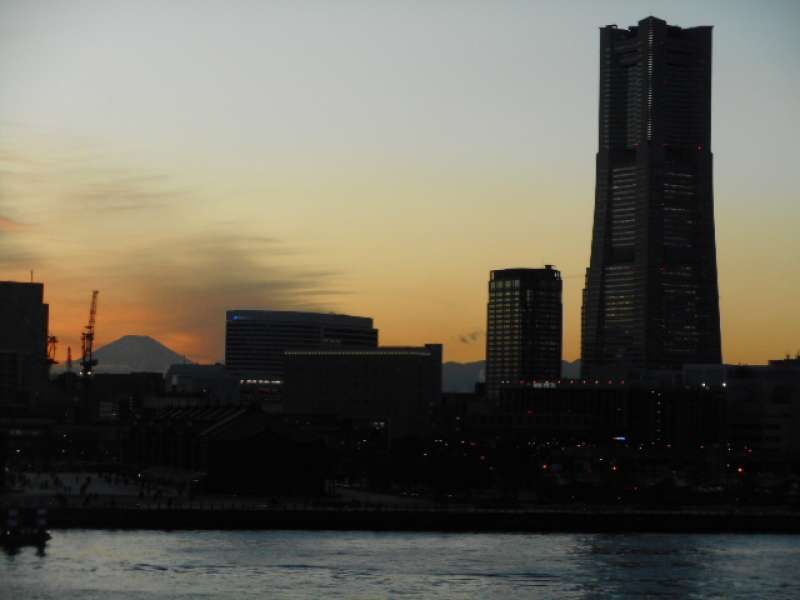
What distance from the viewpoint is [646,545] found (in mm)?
104500

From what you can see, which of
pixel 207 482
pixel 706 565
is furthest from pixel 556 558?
pixel 207 482

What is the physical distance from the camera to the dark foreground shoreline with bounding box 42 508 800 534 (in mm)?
107062

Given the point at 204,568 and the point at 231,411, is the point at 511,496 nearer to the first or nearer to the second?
the point at 231,411

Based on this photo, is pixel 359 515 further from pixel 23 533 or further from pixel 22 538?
pixel 22 538

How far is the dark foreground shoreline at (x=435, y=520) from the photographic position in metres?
107

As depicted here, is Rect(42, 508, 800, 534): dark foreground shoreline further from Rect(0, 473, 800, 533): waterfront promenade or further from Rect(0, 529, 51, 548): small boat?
Rect(0, 529, 51, 548): small boat

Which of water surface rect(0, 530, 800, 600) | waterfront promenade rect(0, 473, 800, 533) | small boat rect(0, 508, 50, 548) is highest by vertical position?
waterfront promenade rect(0, 473, 800, 533)

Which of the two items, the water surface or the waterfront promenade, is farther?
the waterfront promenade

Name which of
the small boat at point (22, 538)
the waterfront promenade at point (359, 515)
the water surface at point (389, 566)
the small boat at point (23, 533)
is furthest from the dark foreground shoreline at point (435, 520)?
the small boat at point (22, 538)

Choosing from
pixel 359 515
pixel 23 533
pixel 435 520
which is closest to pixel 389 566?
pixel 23 533

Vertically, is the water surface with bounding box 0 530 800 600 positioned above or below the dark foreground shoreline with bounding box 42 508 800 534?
below

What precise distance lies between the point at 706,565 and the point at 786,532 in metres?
27.4

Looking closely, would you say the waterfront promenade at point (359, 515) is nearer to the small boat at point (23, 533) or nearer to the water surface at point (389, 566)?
the water surface at point (389, 566)

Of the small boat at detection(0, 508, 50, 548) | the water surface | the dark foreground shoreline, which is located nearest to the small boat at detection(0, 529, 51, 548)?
the small boat at detection(0, 508, 50, 548)
